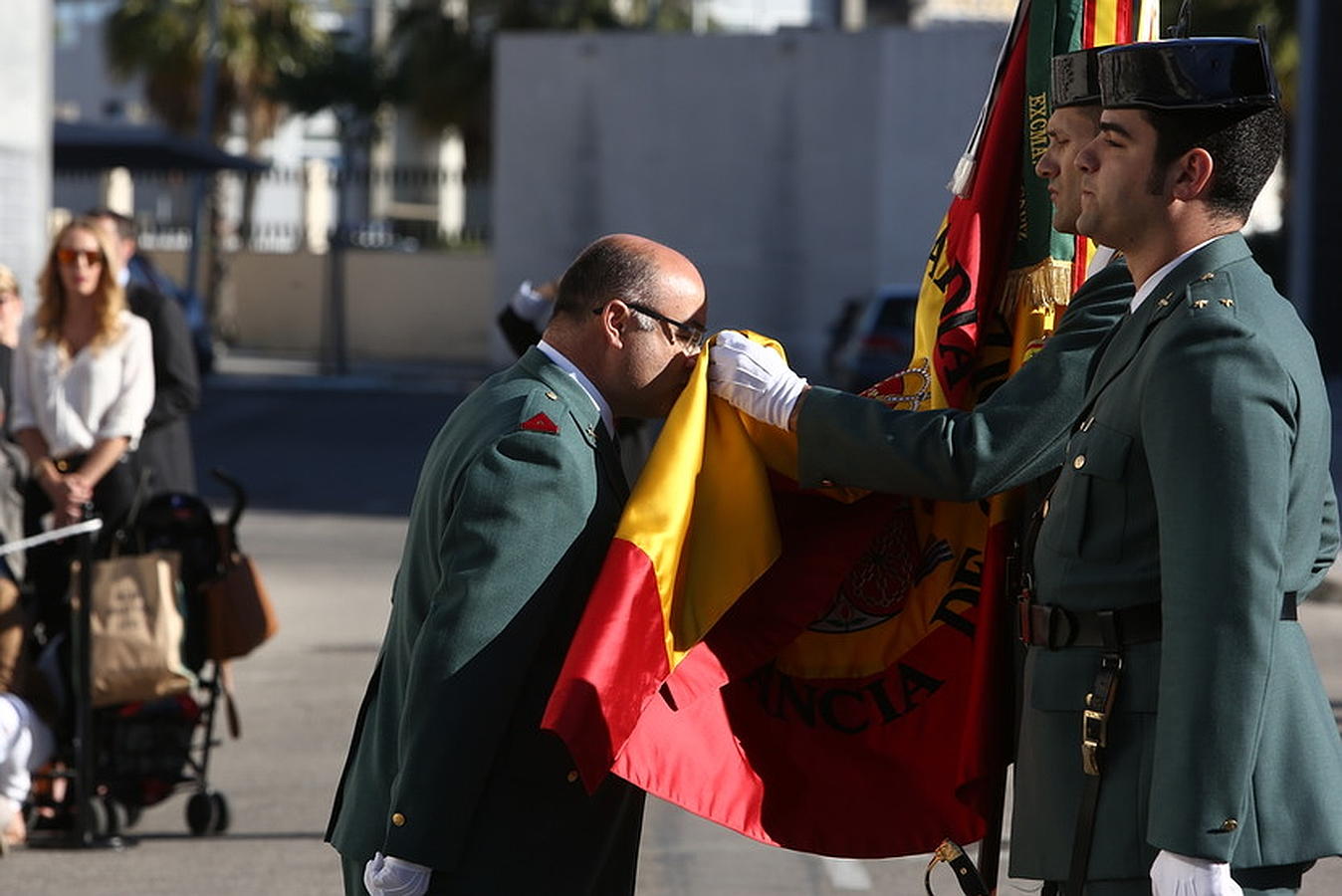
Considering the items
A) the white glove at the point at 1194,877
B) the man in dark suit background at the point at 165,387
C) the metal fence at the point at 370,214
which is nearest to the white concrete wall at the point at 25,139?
the man in dark suit background at the point at 165,387

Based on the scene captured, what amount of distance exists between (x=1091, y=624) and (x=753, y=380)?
2.53ft

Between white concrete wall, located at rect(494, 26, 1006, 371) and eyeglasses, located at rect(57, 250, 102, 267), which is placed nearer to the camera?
eyeglasses, located at rect(57, 250, 102, 267)

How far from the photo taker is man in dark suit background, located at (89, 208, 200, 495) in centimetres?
782

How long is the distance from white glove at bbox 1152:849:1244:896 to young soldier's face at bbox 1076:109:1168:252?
2.89 feet

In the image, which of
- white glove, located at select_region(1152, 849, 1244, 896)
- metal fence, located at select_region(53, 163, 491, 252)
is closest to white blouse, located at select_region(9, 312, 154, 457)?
white glove, located at select_region(1152, 849, 1244, 896)

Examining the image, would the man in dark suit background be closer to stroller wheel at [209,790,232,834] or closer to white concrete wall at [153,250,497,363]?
stroller wheel at [209,790,232,834]

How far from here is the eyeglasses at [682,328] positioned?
11.6 ft

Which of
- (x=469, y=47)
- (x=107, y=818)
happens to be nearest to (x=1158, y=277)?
(x=107, y=818)

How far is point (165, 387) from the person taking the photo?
25.9ft

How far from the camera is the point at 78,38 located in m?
53.9

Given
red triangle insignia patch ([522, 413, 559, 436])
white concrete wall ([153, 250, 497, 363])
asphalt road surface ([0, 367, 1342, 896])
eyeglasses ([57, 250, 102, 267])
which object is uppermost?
red triangle insignia patch ([522, 413, 559, 436])

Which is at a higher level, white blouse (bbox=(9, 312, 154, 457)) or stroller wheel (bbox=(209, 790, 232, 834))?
white blouse (bbox=(9, 312, 154, 457))

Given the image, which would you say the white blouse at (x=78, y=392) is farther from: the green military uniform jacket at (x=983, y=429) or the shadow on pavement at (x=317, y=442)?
the shadow on pavement at (x=317, y=442)

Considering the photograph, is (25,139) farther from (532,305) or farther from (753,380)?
(753,380)
